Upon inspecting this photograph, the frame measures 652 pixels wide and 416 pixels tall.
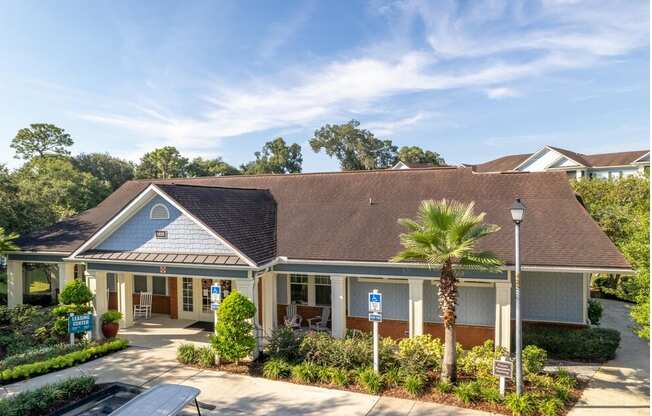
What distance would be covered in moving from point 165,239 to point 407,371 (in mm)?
8566

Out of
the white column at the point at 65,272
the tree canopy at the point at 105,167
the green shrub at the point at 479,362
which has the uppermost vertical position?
the tree canopy at the point at 105,167

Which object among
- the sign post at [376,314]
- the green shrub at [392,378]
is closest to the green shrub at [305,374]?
the sign post at [376,314]

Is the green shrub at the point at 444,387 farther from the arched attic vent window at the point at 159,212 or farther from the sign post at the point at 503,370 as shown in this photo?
the arched attic vent window at the point at 159,212

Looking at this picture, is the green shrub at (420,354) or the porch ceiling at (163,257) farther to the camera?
the porch ceiling at (163,257)

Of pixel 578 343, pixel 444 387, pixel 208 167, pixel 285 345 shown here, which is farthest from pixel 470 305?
pixel 208 167

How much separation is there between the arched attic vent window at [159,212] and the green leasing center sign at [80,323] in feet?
12.6

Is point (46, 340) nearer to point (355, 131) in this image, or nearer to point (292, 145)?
point (292, 145)

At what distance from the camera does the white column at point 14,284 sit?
17391mm

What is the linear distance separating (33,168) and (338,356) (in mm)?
35880

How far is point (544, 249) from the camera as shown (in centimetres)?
1223

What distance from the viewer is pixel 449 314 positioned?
33.7 feet

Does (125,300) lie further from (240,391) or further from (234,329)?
(240,391)

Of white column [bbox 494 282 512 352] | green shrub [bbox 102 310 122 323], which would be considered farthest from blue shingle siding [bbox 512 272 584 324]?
green shrub [bbox 102 310 122 323]

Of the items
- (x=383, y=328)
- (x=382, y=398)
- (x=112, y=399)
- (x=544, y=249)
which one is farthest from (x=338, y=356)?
(x=544, y=249)
